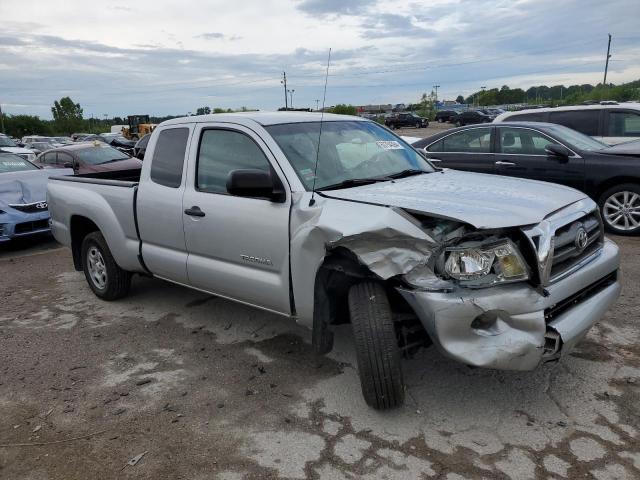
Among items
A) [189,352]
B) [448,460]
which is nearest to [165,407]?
[189,352]

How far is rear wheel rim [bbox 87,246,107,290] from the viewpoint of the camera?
18.6 ft

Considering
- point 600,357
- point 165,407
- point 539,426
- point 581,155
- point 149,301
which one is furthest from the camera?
point 581,155

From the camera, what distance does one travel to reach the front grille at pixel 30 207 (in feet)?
27.3

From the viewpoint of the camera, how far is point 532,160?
786 cm

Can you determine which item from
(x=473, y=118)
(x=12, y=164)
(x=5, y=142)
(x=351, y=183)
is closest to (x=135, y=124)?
(x=5, y=142)

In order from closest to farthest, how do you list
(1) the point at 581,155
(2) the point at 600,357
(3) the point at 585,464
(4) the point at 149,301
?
(3) the point at 585,464 → (2) the point at 600,357 → (4) the point at 149,301 → (1) the point at 581,155

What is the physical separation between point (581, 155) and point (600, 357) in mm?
4450

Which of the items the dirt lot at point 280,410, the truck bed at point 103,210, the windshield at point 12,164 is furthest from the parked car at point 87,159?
Answer: the dirt lot at point 280,410

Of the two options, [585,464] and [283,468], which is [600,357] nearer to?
[585,464]

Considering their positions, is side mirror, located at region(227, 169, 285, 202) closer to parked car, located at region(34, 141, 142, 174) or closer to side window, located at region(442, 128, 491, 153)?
side window, located at region(442, 128, 491, 153)

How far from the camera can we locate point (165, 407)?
351 cm

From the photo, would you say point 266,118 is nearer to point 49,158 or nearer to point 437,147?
point 437,147

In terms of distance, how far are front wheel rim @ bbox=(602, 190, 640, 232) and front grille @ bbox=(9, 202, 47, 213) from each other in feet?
27.5

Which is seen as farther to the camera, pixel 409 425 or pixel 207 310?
pixel 207 310
